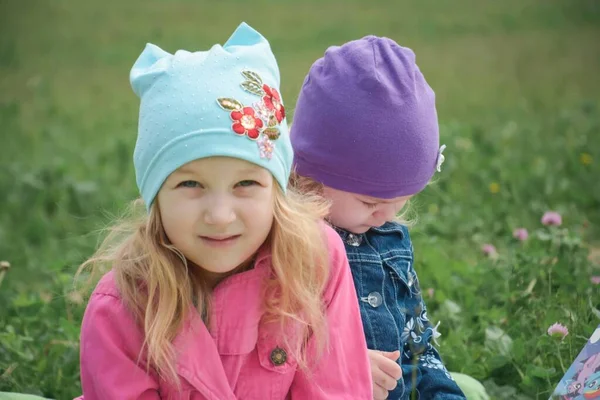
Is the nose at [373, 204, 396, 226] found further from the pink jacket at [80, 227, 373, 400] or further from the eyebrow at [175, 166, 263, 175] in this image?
the eyebrow at [175, 166, 263, 175]

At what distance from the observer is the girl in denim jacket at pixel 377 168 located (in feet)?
8.95

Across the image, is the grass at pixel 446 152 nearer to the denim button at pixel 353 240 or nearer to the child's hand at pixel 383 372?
the child's hand at pixel 383 372

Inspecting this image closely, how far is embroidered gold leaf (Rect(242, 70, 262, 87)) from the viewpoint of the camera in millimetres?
2355

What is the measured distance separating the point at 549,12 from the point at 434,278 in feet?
22.1

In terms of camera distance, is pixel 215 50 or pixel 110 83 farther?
pixel 110 83

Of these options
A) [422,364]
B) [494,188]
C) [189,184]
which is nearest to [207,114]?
[189,184]

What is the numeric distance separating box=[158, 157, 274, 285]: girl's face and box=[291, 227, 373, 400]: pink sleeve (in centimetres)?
31

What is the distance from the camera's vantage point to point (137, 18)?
9.76 meters

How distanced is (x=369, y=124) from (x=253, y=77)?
47cm

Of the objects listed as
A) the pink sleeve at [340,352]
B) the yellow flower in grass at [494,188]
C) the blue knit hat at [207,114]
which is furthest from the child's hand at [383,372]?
the yellow flower in grass at [494,188]

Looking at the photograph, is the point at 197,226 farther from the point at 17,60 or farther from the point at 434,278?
the point at 17,60

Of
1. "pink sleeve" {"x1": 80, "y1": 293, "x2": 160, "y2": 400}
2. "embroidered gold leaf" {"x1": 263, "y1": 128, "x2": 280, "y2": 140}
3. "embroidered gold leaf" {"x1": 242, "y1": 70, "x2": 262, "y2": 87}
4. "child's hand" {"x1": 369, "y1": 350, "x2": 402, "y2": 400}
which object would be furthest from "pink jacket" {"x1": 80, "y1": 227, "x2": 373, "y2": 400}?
"embroidered gold leaf" {"x1": 242, "y1": 70, "x2": 262, "y2": 87}

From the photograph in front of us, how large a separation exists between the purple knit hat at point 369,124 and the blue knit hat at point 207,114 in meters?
0.36

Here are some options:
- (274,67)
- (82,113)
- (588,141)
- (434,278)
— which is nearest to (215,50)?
(274,67)
